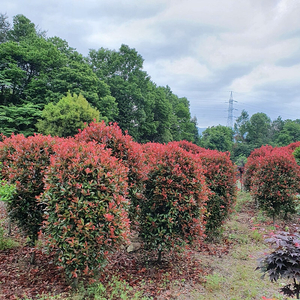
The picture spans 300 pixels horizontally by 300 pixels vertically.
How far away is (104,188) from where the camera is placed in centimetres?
300

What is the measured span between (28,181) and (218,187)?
4232 millimetres

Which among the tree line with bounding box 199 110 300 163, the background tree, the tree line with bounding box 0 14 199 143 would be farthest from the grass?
the tree line with bounding box 199 110 300 163

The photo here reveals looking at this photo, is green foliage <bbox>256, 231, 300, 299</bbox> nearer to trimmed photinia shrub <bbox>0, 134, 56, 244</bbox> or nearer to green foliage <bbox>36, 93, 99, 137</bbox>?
trimmed photinia shrub <bbox>0, 134, 56, 244</bbox>

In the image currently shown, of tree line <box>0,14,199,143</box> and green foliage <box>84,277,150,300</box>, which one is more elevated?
tree line <box>0,14,199,143</box>

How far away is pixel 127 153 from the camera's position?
13.9 ft

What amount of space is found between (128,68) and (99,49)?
13.9 ft

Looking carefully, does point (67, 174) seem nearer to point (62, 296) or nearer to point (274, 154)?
point (62, 296)

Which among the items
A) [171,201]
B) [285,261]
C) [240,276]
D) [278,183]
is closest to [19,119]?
[171,201]

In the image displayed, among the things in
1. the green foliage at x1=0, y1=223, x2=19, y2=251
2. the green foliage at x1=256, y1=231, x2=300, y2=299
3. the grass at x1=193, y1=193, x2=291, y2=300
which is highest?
the green foliage at x1=256, y1=231, x2=300, y2=299

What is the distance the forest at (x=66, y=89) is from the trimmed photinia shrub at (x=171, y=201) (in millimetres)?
7820

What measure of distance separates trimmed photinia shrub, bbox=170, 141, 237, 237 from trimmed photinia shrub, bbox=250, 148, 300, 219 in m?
2.17

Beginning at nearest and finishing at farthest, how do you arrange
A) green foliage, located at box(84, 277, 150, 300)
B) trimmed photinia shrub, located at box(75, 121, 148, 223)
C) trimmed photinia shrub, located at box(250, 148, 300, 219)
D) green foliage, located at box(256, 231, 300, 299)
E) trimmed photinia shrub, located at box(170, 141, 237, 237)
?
green foliage, located at box(256, 231, 300, 299), green foliage, located at box(84, 277, 150, 300), trimmed photinia shrub, located at box(75, 121, 148, 223), trimmed photinia shrub, located at box(170, 141, 237, 237), trimmed photinia shrub, located at box(250, 148, 300, 219)

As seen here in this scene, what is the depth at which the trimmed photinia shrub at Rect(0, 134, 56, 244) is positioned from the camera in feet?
12.0

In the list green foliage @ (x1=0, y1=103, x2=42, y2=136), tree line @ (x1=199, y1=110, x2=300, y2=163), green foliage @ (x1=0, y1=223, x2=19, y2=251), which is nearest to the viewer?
green foliage @ (x1=0, y1=223, x2=19, y2=251)
